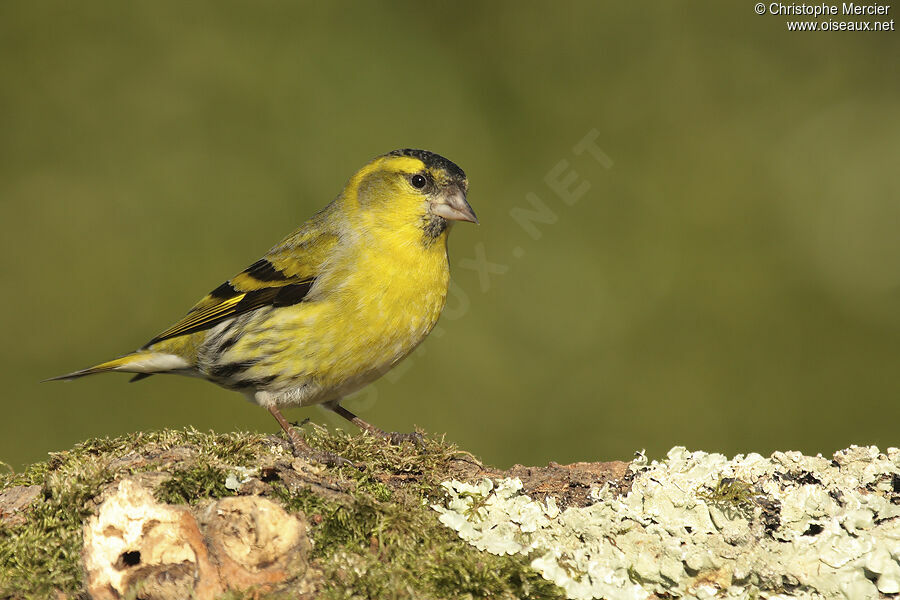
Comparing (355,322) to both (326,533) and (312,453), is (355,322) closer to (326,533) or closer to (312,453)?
(312,453)

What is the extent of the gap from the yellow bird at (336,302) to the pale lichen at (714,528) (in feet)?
4.91

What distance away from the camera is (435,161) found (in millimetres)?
4949

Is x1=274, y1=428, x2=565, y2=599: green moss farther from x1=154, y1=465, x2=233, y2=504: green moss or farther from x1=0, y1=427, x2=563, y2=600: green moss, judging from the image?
x1=154, y1=465, x2=233, y2=504: green moss

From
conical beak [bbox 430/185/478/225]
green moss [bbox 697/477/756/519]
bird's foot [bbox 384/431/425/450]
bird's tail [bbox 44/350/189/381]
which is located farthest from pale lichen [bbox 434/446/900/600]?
bird's tail [bbox 44/350/189/381]

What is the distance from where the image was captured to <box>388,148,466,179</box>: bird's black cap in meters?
4.89

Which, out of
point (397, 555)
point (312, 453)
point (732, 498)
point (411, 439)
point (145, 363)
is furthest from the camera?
point (145, 363)

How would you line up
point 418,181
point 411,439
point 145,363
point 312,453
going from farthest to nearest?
point 145,363 → point 418,181 → point 411,439 → point 312,453

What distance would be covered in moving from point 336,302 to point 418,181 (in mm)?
987

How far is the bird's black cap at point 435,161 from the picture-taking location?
16.0ft

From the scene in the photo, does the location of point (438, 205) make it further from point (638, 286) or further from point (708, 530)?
point (708, 530)

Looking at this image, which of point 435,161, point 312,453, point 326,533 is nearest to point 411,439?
point 312,453

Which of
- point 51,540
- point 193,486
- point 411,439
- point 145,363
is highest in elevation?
point 411,439

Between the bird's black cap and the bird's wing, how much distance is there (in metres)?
0.70

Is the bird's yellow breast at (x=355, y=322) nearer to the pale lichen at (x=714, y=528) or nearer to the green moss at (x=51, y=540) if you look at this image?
the pale lichen at (x=714, y=528)
